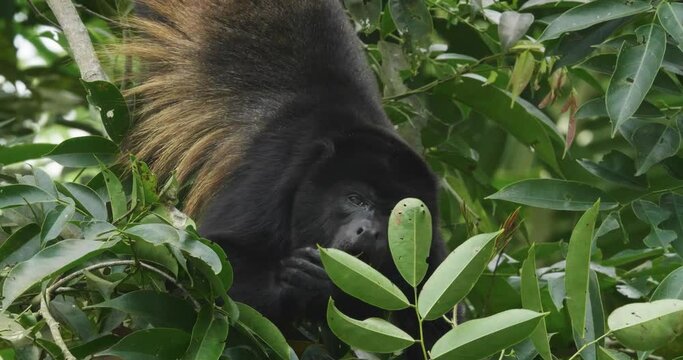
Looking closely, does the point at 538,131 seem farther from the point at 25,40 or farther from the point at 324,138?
the point at 25,40

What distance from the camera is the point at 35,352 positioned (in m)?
2.23

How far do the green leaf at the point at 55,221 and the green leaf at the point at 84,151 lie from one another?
2.50 feet

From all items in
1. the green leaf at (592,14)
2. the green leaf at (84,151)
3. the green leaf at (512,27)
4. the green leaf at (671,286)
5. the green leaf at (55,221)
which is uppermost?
the green leaf at (592,14)

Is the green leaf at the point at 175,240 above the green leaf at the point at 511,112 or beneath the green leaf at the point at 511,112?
above

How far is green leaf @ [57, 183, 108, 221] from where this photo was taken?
106 inches

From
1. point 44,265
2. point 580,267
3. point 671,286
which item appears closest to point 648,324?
point 580,267

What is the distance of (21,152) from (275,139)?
0.90 metres

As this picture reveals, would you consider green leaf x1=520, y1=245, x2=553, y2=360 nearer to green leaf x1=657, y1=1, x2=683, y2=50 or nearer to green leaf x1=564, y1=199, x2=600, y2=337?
green leaf x1=564, y1=199, x2=600, y2=337

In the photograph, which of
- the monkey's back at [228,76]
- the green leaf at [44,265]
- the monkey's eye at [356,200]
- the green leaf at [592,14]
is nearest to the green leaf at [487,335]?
the green leaf at [44,265]

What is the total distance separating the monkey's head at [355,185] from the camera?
378 cm

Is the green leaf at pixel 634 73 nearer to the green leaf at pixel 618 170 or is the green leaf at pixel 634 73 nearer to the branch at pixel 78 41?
the green leaf at pixel 618 170

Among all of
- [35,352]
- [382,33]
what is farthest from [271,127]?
[35,352]

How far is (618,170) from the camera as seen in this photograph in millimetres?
3297

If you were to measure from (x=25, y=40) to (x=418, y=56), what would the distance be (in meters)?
2.50
